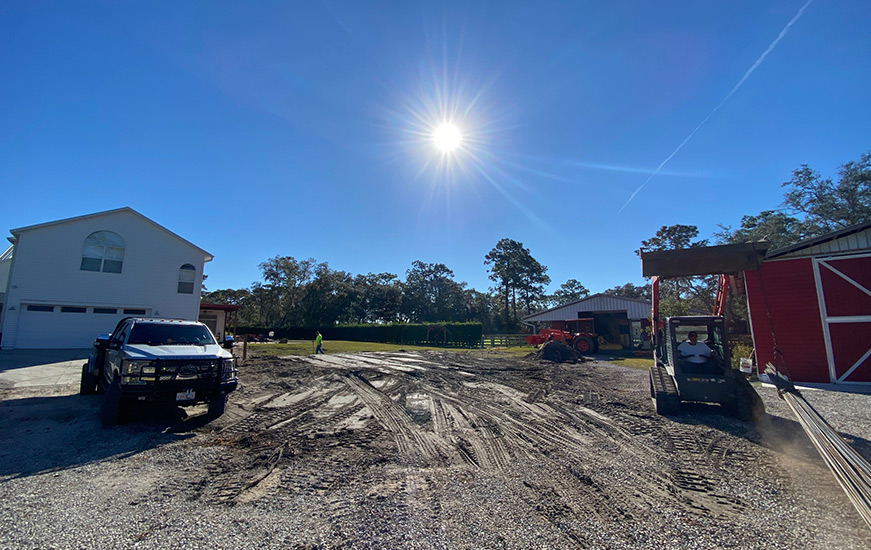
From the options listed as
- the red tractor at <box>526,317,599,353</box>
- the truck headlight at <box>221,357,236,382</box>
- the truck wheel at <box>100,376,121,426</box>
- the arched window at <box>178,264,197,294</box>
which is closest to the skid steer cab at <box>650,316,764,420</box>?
the truck headlight at <box>221,357,236,382</box>

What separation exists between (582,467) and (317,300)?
58.8 metres

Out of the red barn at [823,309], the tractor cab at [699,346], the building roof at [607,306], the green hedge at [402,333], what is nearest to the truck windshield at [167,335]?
the tractor cab at [699,346]

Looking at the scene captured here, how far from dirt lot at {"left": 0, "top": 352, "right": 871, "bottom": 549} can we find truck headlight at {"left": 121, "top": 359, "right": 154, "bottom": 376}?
3.34 ft

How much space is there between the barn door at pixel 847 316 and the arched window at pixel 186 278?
32062 millimetres

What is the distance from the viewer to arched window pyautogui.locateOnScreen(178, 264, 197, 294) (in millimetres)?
25422

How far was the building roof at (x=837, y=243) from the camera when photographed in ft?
35.4

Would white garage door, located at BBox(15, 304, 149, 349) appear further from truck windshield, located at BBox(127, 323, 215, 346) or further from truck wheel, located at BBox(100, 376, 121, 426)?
truck wheel, located at BBox(100, 376, 121, 426)

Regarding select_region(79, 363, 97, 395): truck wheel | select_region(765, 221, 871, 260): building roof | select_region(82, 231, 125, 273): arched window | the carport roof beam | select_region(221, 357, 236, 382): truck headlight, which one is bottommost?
select_region(79, 363, 97, 395): truck wheel

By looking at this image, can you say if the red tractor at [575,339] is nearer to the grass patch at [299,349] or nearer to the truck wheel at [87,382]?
the grass patch at [299,349]

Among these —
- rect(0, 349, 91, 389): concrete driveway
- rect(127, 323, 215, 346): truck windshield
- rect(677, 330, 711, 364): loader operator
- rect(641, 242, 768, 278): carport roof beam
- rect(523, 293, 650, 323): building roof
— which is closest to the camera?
rect(127, 323, 215, 346): truck windshield

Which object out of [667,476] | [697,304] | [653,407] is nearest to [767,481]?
[667,476]

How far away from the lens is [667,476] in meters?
4.70

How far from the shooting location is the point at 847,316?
10.9 meters

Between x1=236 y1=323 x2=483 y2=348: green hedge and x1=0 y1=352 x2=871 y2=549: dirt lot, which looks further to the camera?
→ x1=236 y1=323 x2=483 y2=348: green hedge
